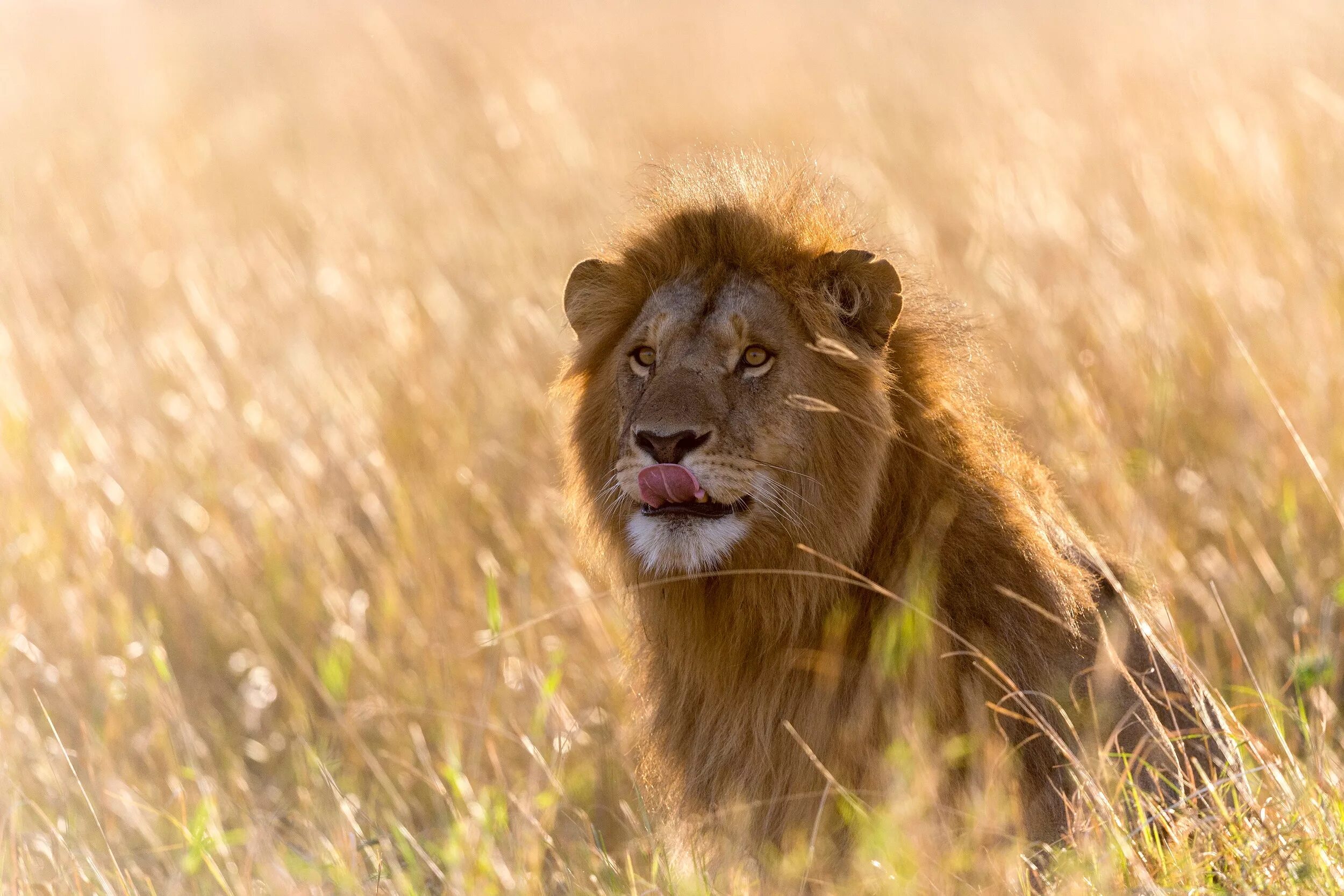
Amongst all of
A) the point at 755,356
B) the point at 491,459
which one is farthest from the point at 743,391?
the point at 491,459

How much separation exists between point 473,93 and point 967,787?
8596mm

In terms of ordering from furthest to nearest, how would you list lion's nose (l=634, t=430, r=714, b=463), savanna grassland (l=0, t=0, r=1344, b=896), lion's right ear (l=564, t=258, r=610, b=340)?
lion's right ear (l=564, t=258, r=610, b=340)
savanna grassland (l=0, t=0, r=1344, b=896)
lion's nose (l=634, t=430, r=714, b=463)

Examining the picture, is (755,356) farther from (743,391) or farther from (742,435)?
(742,435)

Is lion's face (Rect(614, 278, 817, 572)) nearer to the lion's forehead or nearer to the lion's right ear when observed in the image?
the lion's forehead

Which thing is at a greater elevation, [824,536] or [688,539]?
[688,539]

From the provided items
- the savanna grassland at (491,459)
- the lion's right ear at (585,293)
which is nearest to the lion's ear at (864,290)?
the lion's right ear at (585,293)

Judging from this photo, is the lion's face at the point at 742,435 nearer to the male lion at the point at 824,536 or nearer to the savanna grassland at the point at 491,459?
the male lion at the point at 824,536

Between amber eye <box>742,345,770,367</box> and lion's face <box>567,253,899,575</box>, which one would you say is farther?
amber eye <box>742,345,770,367</box>

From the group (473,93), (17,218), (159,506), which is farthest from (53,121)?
(159,506)

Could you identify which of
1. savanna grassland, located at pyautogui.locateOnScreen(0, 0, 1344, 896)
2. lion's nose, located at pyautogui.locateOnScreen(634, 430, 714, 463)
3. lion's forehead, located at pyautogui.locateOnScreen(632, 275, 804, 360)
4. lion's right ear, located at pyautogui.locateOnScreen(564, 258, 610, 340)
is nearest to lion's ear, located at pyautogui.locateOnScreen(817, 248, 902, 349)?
lion's forehead, located at pyautogui.locateOnScreen(632, 275, 804, 360)

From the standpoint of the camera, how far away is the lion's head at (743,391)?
10.0 ft

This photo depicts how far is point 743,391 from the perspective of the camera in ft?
10.3

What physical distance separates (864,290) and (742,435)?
45 centimetres

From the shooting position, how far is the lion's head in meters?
3.06
